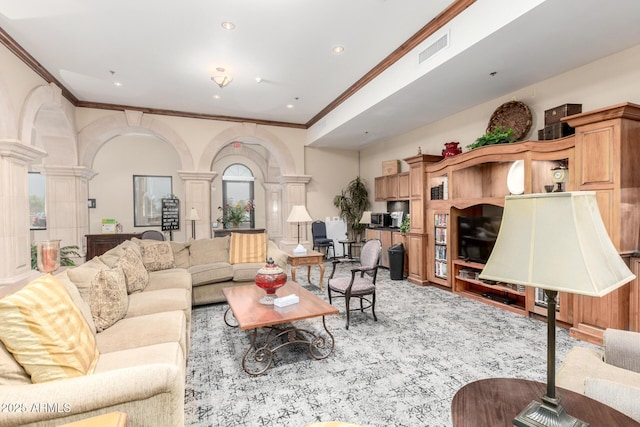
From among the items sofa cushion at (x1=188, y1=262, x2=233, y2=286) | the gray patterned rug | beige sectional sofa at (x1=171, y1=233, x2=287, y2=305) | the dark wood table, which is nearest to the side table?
beige sectional sofa at (x1=171, y1=233, x2=287, y2=305)

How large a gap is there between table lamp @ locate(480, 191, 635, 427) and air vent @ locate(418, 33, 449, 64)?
9.76 ft

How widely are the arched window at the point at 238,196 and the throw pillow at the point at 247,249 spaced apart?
502 centimetres

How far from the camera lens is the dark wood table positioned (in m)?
1.04

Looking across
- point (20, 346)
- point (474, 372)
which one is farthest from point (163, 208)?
point (474, 372)

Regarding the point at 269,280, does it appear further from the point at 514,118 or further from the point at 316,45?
the point at 514,118

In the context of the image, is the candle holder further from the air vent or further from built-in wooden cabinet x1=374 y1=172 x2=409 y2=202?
built-in wooden cabinet x1=374 y1=172 x2=409 y2=202

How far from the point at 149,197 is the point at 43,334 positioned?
8.68 metres

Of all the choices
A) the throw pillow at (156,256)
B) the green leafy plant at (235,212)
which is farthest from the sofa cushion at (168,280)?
the green leafy plant at (235,212)

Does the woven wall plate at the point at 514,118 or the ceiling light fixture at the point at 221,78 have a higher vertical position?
the ceiling light fixture at the point at 221,78

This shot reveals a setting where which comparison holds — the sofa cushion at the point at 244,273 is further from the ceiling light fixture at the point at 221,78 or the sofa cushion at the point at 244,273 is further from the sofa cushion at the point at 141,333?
the ceiling light fixture at the point at 221,78

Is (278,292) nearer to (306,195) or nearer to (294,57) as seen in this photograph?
(294,57)

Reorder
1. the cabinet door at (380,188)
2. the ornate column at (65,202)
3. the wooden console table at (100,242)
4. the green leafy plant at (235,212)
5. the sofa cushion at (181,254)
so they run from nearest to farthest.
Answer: the sofa cushion at (181,254), the ornate column at (65,202), the wooden console table at (100,242), the cabinet door at (380,188), the green leafy plant at (235,212)

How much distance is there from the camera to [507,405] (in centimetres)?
113

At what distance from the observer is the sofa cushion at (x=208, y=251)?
4750 millimetres
